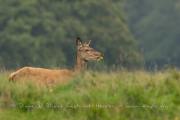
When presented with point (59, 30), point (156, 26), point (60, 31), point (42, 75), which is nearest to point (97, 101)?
point (42, 75)

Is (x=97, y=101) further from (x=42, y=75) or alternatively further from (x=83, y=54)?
(x=83, y=54)

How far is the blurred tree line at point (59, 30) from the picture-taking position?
141 ft

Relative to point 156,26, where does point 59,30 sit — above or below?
below

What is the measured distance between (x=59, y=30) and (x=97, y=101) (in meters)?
32.1

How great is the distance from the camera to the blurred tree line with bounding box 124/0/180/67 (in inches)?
2209

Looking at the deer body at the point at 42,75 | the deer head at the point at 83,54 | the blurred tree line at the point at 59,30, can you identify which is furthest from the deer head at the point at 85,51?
the blurred tree line at the point at 59,30

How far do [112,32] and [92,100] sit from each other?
3486 centimetres

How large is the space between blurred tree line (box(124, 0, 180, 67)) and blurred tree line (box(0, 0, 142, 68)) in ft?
22.3

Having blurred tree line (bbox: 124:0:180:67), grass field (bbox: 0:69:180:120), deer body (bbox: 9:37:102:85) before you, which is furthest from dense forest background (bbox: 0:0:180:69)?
grass field (bbox: 0:69:180:120)

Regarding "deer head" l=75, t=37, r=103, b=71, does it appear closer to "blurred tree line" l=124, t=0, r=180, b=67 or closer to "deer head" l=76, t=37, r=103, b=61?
"deer head" l=76, t=37, r=103, b=61

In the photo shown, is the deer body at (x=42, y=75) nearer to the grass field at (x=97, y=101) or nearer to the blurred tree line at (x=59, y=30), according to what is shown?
the grass field at (x=97, y=101)

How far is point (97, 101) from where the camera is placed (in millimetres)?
12477

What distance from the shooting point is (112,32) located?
155 ft

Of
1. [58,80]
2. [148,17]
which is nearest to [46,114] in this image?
[58,80]
